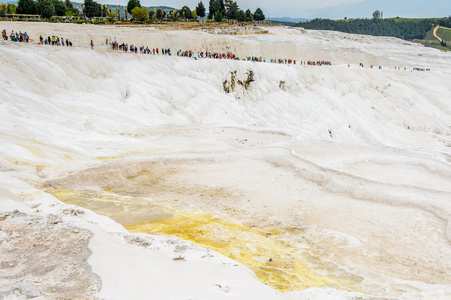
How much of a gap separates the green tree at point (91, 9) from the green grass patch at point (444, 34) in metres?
129

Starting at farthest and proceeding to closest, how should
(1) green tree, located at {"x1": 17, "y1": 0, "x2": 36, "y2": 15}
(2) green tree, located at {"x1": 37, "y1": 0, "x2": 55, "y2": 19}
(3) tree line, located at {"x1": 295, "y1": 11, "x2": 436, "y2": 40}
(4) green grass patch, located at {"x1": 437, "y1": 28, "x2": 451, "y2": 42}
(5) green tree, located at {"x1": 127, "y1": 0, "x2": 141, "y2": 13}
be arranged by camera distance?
(3) tree line, located at {"x1": 295, "y1": 11, "x2": 436, "y2": 40} → (4) green grass patch, located at {"x1": 437, "y1": 28, "x2": 451, "y2": 42} → (5) green tree, located at {"x1": 127, "y1": 0, "x2": 141, "y2": 13} → (1) green tree, located at {"x1": 17, "y1": 0, "x2": 36, "y2": 15} → (2) green tree, located at {"x1": 37, "y1": 0, "x2": 55, "y2": 19}

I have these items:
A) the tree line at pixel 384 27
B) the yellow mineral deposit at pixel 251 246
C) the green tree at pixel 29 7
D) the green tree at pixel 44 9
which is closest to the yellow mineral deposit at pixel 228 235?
the yellow mineral deposit at pixel 251 246

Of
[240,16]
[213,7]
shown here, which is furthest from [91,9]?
[240,16]

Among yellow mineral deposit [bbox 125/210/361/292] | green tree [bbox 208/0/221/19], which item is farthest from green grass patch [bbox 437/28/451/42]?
yellow mineral deposit [bbox 125/210/361/292]

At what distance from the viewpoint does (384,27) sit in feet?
544

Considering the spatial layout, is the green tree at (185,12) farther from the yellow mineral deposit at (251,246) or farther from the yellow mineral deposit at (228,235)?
the yellow mineral deposit at (251,246)

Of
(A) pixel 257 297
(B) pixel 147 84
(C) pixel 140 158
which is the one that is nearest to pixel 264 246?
(A) pixel 257 297

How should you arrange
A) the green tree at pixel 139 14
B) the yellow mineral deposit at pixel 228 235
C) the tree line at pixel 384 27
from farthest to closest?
Result: the tree line at pixel 384 27, the green tree at pixel 139 14, the yellow mineral deposit at pixel 228 235

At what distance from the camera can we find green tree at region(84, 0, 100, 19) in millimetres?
66625

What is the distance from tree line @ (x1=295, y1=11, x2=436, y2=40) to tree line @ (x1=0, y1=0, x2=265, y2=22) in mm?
64281

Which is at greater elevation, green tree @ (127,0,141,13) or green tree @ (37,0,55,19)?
green tree @ (127,0,141,13)

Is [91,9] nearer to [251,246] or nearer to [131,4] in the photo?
[131,4]

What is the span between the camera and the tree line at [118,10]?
58.6 m

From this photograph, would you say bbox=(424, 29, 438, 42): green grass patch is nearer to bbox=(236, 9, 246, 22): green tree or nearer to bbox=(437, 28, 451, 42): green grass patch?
bbox=(437, 28, 451, 42): green grass patch
